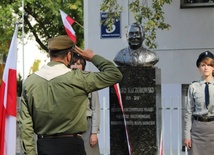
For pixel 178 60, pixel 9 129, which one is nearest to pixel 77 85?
pixel 9 129

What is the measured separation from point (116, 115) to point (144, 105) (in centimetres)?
38

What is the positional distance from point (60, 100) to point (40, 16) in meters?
16.9

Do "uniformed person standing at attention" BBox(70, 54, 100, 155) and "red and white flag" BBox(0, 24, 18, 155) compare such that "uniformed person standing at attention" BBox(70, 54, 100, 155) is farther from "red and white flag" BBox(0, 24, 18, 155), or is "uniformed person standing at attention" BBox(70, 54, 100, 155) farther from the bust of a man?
"red and white flag" BBox(0, 24, 18, 155)

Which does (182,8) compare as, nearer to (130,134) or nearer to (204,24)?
(204,24)

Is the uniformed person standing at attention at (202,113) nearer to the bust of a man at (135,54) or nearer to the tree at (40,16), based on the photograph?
the bust of a man at (135,54)

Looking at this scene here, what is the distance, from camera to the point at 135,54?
24.1 feet

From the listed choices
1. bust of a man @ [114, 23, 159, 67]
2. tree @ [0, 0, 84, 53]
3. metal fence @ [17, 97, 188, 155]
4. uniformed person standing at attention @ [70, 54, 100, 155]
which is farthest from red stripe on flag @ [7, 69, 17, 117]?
tree @ [0, 0, 84, 53]

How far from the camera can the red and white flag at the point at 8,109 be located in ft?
19.0

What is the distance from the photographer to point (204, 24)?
1262cm

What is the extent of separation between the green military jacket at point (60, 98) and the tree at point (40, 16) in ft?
47.5

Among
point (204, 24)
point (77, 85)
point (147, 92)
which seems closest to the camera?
point (77, 85)

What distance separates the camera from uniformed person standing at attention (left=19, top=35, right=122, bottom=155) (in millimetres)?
4598

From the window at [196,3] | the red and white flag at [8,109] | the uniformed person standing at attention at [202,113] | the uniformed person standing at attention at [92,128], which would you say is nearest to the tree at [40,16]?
the window at [196,3]

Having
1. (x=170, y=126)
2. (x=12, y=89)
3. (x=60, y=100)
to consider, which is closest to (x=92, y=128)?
(x=12, y=89)
